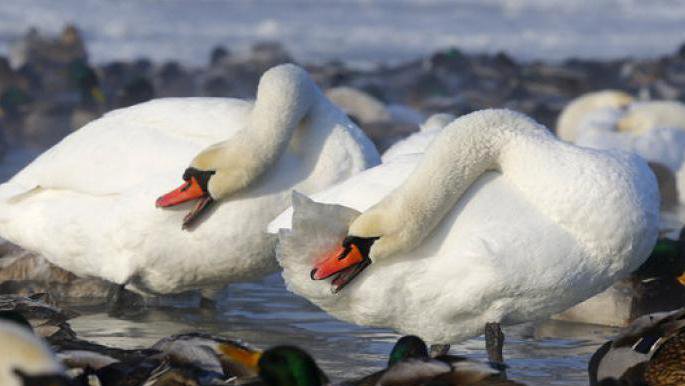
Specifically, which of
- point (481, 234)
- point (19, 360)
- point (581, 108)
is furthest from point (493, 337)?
point (581, 108)

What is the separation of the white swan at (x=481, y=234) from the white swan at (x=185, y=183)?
36.1 inches

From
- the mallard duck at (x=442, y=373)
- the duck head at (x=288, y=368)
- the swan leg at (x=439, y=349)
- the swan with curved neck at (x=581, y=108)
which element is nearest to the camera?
the duck head at (x=288, y=368)

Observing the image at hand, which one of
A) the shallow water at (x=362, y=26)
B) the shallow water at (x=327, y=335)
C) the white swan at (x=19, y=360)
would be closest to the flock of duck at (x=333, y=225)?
the white swan at (x=19, y=360)

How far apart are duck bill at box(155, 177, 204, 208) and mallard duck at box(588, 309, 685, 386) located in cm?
215

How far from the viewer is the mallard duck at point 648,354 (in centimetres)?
532

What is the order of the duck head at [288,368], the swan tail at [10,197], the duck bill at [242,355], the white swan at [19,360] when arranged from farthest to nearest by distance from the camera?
1. the swan tail at [10,197]
2. the duck bill at [242,355]
3. the duck head at [288,368]
4. the white swan at [19,360]

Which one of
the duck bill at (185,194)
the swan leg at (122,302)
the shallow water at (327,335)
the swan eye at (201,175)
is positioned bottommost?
the shallow water at (327,335)

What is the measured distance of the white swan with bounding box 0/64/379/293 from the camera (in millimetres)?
7117

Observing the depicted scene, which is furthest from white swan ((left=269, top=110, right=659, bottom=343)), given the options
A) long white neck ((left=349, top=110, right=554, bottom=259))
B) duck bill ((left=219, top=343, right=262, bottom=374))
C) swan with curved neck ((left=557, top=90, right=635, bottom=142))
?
swan with curved neck ((left=557, top=90, right=635, bottom=142))

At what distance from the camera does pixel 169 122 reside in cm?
759

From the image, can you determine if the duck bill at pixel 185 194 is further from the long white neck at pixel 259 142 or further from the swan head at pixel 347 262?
the swan head at pixel 347 262

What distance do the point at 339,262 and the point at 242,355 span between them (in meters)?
0.86

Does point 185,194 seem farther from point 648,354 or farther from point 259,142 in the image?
point 648,354

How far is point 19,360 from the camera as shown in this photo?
3562mm
